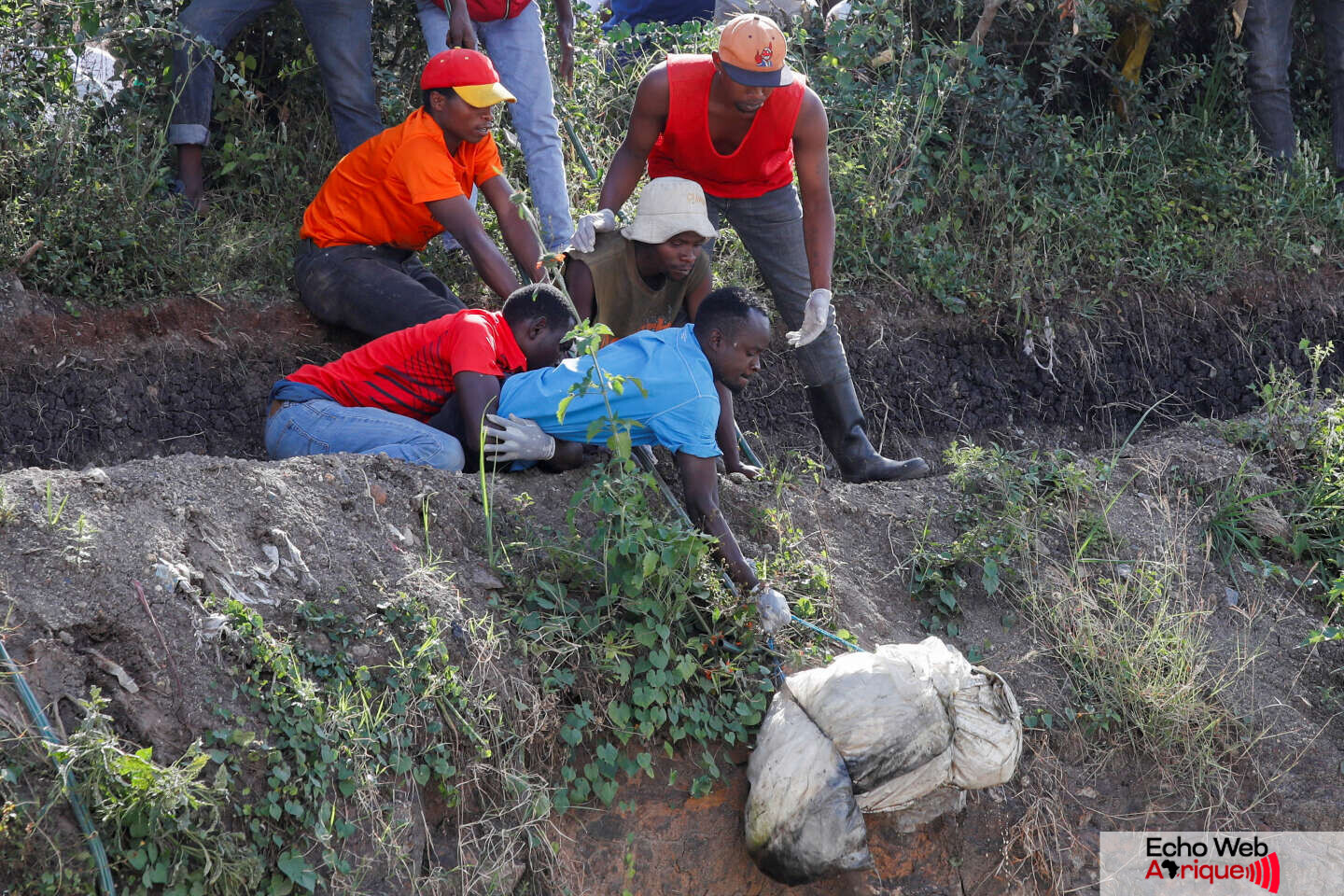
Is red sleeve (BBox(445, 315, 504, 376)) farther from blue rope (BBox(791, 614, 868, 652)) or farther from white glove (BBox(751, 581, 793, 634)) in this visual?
blue rope (BBox(791, 614, 868, 652))

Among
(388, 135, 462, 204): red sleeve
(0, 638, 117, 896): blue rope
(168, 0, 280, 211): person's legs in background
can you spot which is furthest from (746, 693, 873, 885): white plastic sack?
(168, 0, 280, 211): person's legs in background

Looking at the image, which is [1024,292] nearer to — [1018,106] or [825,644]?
[1018,106]

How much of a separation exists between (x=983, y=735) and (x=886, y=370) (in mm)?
2821

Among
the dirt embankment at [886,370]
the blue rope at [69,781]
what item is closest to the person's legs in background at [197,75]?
the dirt embankment at [886,370]

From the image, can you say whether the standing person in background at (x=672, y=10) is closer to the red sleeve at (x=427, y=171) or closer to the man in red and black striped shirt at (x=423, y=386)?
the red sleeve at (x=427, y=171)

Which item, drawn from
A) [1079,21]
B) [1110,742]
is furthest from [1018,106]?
[1110,742]

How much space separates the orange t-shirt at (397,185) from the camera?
4688 millimetres

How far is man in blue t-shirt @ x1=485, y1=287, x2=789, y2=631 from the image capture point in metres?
3.86

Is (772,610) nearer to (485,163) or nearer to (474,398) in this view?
(474,398)

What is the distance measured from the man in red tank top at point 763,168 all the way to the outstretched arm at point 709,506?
2.80 feet

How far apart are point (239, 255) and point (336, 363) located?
50.5 inches

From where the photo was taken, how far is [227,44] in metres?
5.35

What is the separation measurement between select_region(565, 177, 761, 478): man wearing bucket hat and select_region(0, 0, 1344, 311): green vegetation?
1.36 m

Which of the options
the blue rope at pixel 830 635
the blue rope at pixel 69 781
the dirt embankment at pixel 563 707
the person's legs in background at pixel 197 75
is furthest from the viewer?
the person's legs in background at pixel 197 75
